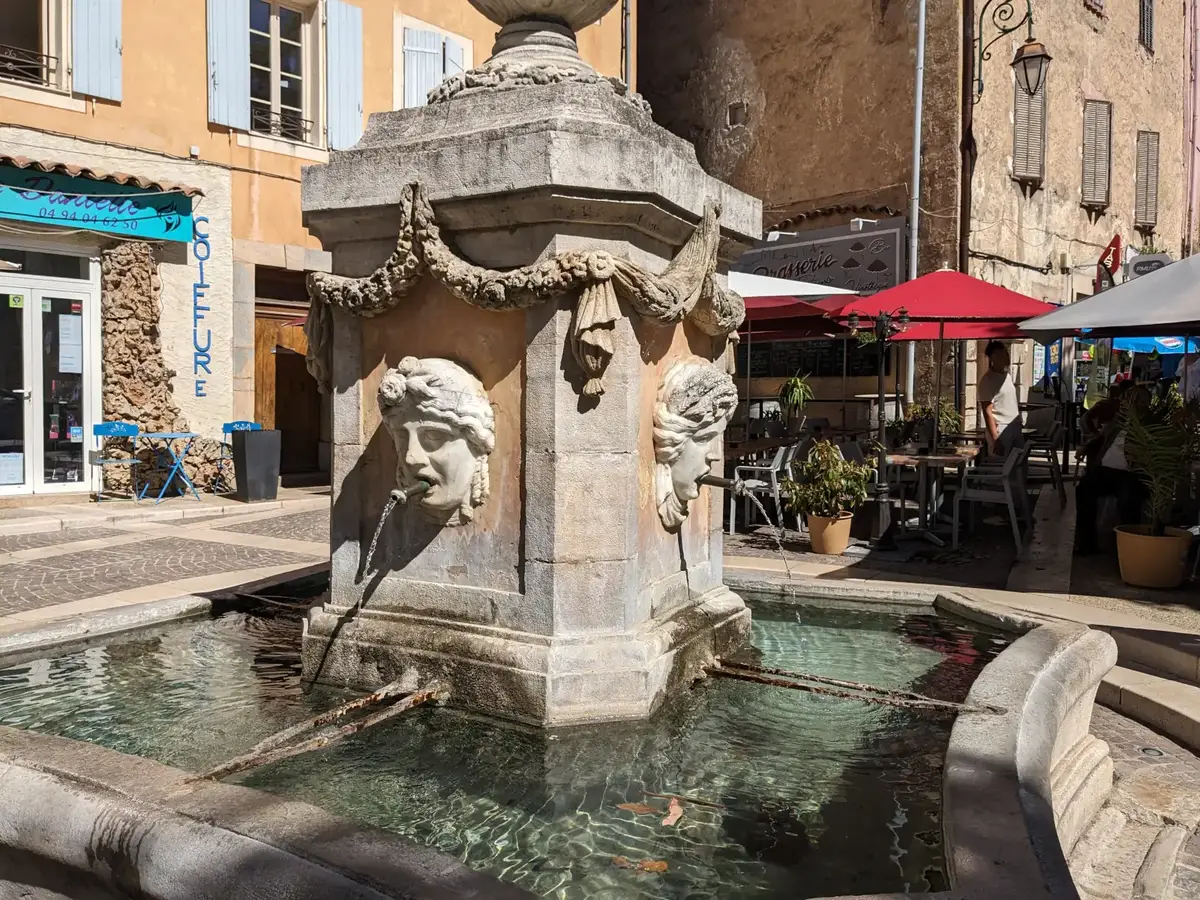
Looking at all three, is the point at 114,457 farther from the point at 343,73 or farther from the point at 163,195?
the point at 343,73

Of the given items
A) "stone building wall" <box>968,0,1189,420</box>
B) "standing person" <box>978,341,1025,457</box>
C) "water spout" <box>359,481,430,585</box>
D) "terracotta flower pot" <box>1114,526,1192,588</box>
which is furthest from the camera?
"stone building wall" <box>968,0,1189,420</box>

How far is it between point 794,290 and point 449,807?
29.1ft

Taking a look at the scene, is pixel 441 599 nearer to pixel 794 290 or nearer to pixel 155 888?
pixel 155 888

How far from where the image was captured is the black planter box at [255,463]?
1073cm

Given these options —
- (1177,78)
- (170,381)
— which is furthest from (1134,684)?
(1177,78)

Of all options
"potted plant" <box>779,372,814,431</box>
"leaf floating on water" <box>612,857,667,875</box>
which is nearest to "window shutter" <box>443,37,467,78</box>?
"potted plant" <box>779,372,814,431</box>

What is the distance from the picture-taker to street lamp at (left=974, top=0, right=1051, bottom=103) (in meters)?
11.9

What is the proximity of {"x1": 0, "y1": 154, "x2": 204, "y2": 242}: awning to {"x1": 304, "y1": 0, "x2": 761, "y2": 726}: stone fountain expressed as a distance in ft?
26.6

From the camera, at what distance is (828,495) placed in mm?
7090

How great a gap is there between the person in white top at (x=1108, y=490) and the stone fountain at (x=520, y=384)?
4.58 meters

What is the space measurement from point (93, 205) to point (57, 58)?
1.55 metres

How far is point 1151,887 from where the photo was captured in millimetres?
2447

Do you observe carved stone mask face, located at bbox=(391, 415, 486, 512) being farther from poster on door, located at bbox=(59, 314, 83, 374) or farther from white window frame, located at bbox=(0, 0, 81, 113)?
white window frame, located at bbox=(0, 0, 81, 113)

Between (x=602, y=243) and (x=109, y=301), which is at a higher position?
(x=109, y=301)
